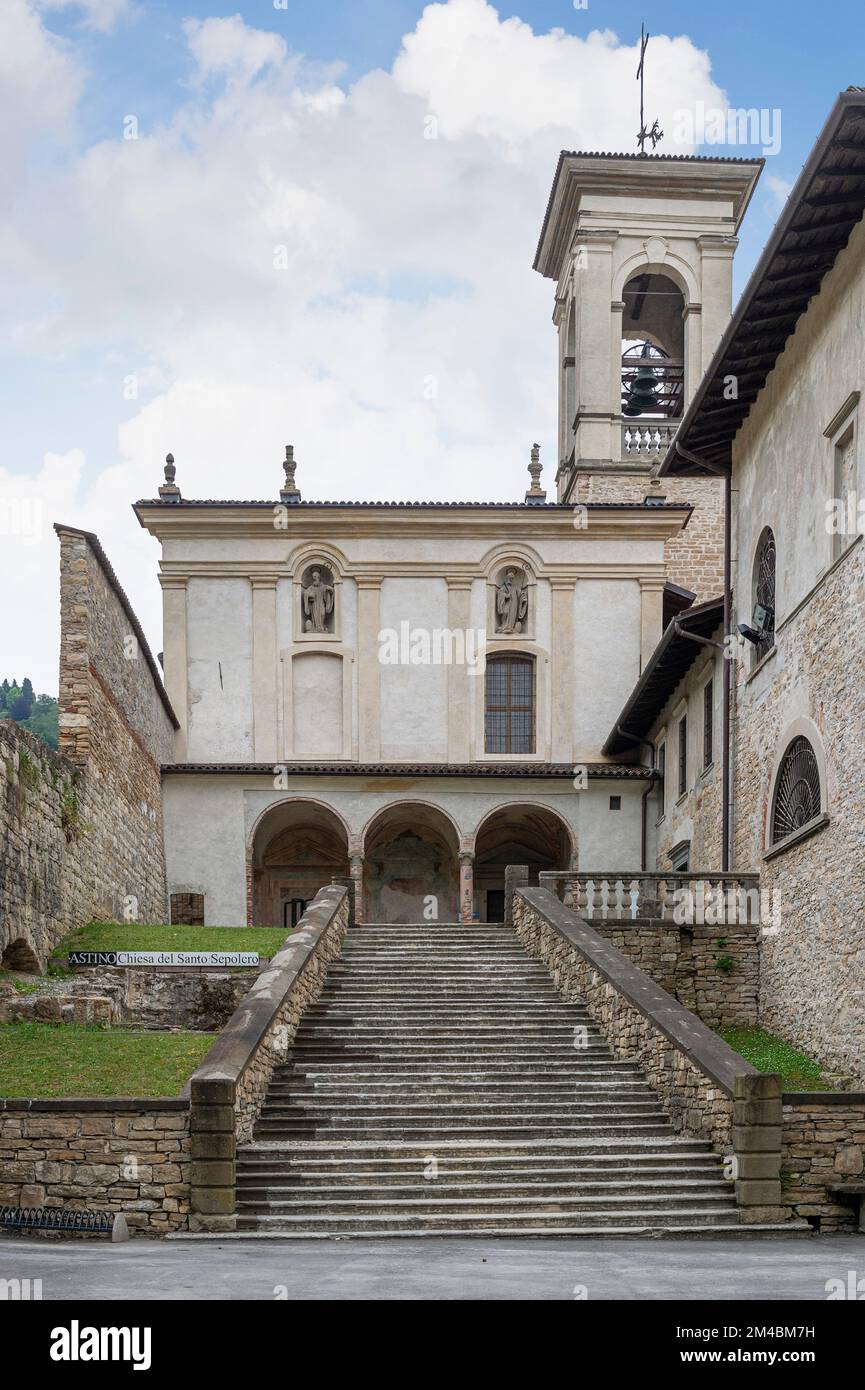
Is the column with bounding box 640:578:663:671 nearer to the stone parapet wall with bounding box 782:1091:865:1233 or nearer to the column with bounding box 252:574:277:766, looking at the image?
the column with bounding box 252:574:277:766

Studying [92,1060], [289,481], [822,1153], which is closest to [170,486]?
[289,481]

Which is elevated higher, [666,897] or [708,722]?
[708,722]

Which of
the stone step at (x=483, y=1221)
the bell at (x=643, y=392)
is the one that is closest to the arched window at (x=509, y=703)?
the bell at (x=643, y=392)

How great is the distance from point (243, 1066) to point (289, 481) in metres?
24.6

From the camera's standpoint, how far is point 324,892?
23.2 metres

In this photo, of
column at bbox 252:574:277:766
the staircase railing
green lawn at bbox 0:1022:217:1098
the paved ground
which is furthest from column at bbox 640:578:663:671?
the paved ground

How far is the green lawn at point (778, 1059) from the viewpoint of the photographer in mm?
18391

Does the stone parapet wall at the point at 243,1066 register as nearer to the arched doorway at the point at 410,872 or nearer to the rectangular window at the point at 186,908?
the rectangular window at the point at 186,908

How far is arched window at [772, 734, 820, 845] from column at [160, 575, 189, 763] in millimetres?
15731

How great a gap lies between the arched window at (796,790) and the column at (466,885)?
11897 mm

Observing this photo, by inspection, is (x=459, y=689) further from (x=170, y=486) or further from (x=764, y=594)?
(x=764, y=594)

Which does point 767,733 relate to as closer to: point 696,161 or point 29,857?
point 29,857

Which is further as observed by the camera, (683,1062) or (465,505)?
(465,505)

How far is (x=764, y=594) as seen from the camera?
76.5 ft
